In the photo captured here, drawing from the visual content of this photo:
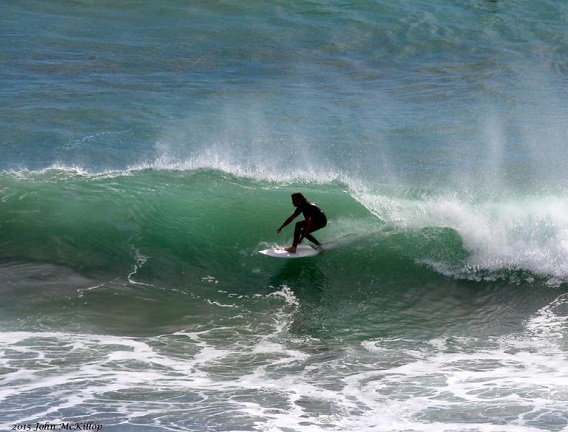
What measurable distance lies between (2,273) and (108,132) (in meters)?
8.62

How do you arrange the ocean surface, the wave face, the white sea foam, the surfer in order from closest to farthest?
the white sea foam → the ocean surface → the surfer → the wave face

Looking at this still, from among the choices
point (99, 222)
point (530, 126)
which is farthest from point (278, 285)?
point (530, 126)

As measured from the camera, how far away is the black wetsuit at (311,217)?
53.2 ft

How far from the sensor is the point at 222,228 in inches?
715

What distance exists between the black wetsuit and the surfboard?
6.6 inches

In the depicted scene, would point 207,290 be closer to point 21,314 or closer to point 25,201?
point 21,314

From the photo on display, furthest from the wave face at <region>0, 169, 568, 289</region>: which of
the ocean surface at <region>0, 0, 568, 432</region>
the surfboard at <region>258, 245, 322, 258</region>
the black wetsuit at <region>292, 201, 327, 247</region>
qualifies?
the black wetsuit at <region>292, 201, 327, 247</region>

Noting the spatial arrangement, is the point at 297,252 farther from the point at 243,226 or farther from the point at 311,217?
the point at 243,226

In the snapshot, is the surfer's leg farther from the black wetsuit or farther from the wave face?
the wave face

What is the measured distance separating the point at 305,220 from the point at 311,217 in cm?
12

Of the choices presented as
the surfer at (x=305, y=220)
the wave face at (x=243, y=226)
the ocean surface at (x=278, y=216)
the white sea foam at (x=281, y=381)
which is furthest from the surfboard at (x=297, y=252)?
the white sea foam at (x=281, y=381)

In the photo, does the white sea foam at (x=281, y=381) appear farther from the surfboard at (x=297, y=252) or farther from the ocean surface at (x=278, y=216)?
the surfboard at (x=297, y=252)

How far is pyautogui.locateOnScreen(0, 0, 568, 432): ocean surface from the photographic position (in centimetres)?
1178

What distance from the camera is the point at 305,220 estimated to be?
53.5 feet
